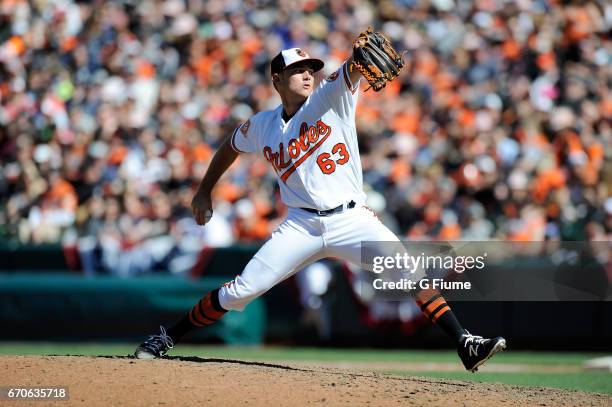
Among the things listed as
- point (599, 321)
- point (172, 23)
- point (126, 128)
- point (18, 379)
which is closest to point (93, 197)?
point (126, 128)

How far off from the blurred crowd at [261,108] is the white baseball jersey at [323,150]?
16.4 ft

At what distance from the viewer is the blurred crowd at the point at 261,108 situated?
1195 cm

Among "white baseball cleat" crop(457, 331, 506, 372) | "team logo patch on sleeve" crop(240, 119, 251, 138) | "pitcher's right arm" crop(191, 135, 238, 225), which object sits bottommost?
"white baseball cleat" crop(457, 331, 506, 372)

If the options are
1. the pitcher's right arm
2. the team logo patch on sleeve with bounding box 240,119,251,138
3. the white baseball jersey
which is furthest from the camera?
the pitcher's right arm

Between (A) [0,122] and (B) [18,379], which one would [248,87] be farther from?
(B) [18,379]

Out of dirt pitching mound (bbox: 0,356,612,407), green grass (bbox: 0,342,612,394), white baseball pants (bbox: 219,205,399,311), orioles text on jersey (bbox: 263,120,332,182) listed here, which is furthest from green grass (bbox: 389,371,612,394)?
orioles text on jersey (bbox: 263,120,332,182)

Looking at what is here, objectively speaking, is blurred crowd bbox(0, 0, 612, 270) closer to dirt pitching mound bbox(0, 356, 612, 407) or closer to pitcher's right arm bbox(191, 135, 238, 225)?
pitcher's right arm bbox(191, 135, 238, 225)

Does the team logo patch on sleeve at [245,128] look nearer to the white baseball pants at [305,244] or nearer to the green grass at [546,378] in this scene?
the white baseball pants at [305,244]

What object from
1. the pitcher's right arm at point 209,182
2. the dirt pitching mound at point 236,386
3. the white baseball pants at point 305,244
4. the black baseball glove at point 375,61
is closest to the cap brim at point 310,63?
the black baseball glove at point 375,61

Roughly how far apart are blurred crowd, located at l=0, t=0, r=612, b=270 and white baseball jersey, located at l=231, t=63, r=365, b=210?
5.00 metres

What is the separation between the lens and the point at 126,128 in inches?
553

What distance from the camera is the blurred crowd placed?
39.2ft

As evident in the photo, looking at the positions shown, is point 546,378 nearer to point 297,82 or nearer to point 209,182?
point 209,182

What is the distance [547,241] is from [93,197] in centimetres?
567
